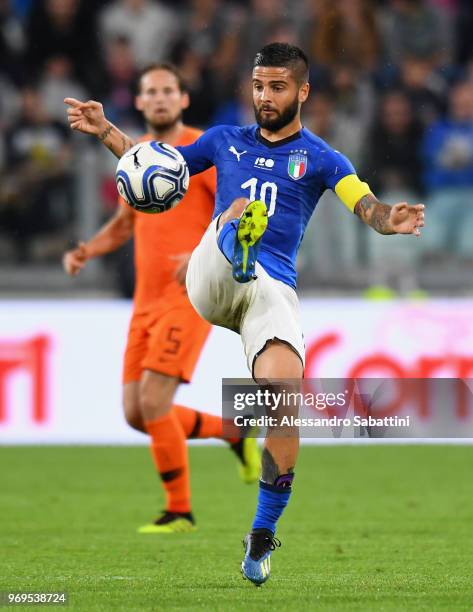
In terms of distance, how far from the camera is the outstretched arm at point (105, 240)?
835cm

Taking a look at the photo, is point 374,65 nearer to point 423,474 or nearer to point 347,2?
point 347,2

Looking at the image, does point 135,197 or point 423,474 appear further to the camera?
point 423,474

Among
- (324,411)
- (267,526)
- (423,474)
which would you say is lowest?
(423,474)

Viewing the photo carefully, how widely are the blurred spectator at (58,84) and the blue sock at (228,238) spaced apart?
8808 millimetres

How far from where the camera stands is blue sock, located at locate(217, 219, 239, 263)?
5680 mm

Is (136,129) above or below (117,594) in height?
above

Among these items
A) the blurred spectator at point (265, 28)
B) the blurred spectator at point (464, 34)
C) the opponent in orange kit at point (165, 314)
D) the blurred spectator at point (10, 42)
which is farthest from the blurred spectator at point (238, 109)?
the opponent in orange kit at point (165, 314)

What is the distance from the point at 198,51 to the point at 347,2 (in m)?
1.53

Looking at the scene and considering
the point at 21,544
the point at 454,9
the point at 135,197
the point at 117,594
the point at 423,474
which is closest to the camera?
the point at 117,594

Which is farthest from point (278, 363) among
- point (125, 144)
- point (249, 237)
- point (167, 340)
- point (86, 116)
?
point (167, 340)

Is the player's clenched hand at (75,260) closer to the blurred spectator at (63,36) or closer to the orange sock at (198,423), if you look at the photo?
the orange sock at (198,423)

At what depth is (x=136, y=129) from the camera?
539 inches

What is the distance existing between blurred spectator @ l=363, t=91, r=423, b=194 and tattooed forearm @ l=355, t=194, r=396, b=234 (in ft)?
23.1

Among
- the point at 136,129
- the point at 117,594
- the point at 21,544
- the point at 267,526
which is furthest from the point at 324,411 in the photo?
the point at 136,129
